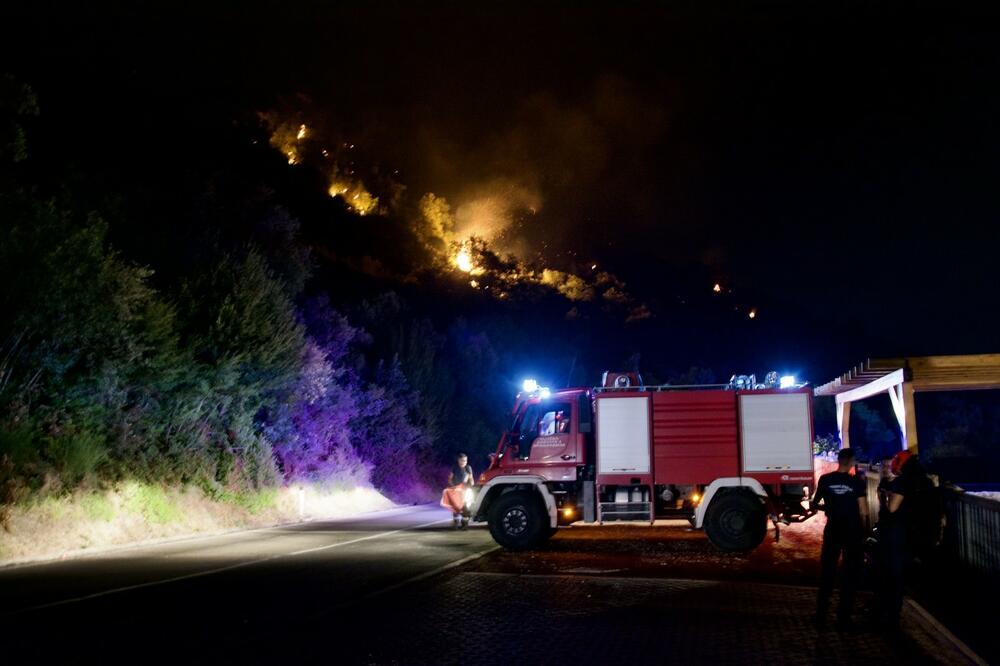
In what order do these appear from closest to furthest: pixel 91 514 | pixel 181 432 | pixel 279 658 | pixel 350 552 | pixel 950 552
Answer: pixel 279 658
pixel 950 552
pixel 350 552
pixel 91 514
pixel 181 432

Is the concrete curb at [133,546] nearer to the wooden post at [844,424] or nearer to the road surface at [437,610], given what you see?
the road surface at [437,610]

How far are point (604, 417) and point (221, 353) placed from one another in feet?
36.6

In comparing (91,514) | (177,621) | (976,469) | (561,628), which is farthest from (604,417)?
(976,469)

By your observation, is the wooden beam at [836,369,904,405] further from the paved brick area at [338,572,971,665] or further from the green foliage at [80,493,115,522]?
the green foliage at [80,493,115,522]

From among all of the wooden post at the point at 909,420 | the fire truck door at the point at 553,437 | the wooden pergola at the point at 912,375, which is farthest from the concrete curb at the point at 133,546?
the wooden post at the point at 909,420

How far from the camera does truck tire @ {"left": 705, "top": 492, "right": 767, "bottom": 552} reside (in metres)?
14.3

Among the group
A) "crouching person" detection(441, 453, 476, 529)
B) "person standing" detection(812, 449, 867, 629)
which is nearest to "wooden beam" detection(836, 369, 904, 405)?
"crouching person" detection(441, 453, 476, 529)

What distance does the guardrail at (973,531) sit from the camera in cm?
923

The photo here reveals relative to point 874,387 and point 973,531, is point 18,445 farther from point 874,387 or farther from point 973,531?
point 874,387

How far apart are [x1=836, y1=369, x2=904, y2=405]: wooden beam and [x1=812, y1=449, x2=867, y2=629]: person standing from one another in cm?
993

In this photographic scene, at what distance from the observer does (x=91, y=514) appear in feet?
55.7

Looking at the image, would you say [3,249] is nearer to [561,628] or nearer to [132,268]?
[132,268]

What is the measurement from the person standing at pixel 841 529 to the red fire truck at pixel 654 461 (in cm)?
605

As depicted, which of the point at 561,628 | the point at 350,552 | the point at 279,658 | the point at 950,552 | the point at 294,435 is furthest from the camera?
the point at 294,435
